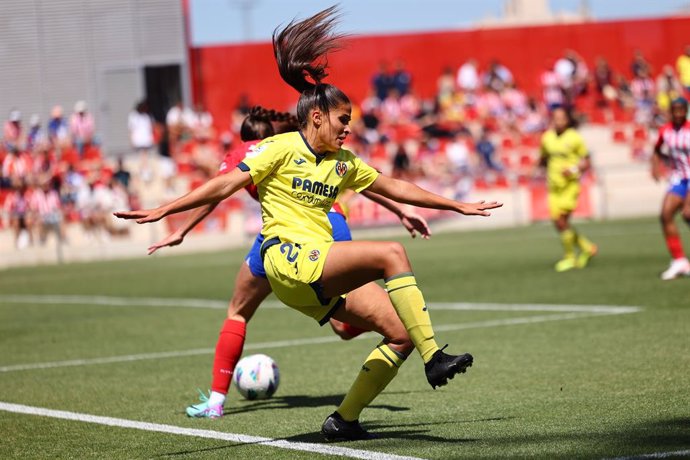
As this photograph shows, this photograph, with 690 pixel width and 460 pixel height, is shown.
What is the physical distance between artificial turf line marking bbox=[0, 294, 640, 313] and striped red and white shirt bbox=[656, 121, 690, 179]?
2.88 meters

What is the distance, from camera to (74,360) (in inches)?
453

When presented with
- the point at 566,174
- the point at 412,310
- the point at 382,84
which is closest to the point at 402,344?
the point at 412,310

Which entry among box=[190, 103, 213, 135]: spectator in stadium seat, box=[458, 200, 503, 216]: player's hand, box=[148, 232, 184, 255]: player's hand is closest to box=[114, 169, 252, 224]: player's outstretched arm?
box=[148, 232, 184, 255]: player's hand

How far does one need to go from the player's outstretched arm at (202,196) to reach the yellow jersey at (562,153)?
496 inches

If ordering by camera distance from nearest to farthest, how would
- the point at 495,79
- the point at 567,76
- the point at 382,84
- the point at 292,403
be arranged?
1. the point at 292,403
2. the point at 382,84
3. the point at 495,79
4. the point at 567,76

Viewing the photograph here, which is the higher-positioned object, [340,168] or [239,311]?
[340,168]

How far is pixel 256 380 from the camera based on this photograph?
8.83 metres

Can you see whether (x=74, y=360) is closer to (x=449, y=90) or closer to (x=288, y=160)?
(x=288, y=160)

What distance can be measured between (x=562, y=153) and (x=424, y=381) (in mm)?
9887

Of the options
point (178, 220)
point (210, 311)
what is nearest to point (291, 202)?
point (210, 311)

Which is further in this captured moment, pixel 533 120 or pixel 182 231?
pixel 533 120

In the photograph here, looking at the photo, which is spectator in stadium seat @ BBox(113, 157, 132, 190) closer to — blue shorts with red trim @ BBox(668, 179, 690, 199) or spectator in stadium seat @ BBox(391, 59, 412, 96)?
spectator in stadium seat @ BBox(391, 59, 412, 96)

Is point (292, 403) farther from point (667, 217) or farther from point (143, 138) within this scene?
point (143, 138)

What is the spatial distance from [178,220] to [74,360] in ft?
55.9
